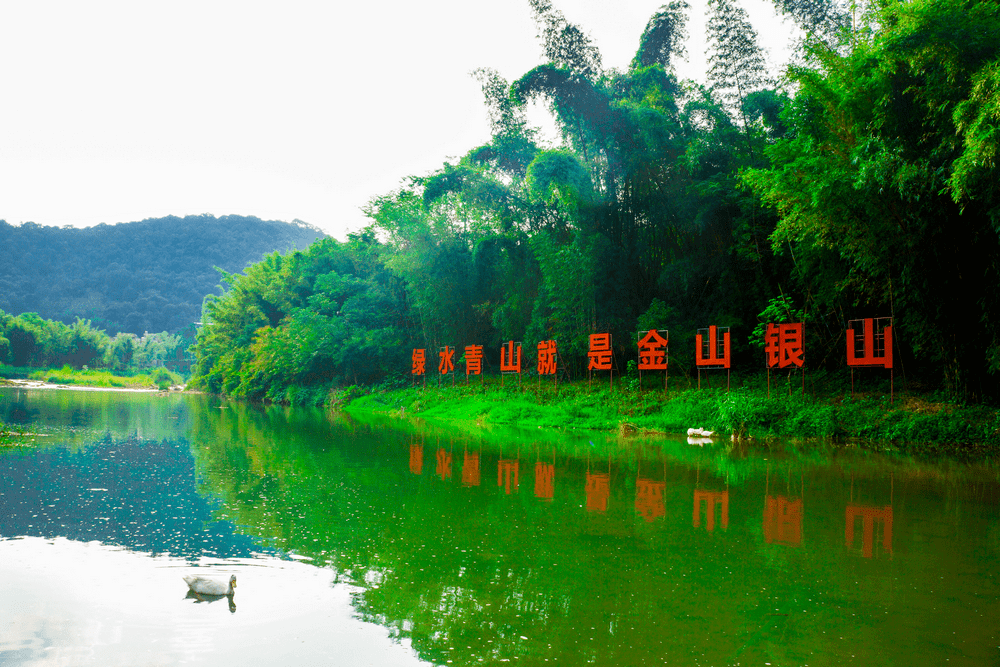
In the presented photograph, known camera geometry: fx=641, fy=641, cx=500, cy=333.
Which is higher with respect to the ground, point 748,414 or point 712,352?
point 712,352

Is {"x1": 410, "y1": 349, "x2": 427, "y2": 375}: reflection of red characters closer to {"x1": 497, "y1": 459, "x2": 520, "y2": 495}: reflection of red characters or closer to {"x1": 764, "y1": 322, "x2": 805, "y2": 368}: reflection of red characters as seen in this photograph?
{"x1": 764, "y1": 322, "x2": 805, "y2": 368}: reflection of red characters

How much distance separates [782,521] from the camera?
477 cm

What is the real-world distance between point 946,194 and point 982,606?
6520mm

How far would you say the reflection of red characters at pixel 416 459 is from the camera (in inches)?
288

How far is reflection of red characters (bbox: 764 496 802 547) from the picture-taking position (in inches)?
167

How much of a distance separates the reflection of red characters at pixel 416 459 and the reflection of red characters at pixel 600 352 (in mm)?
5028

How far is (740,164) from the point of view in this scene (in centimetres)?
1286

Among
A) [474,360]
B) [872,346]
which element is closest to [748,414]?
[872,346]

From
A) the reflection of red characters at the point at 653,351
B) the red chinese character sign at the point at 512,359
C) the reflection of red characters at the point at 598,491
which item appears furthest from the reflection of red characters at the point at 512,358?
the reflection of red characters at the point at 598,491

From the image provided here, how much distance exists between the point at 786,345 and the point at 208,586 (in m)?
9.92

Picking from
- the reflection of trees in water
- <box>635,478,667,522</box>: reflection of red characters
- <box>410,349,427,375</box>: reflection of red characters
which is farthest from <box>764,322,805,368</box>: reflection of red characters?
<box>410,349,427,375</box>: reflection of red characters

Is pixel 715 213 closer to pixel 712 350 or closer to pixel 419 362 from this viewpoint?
pixel 712 350

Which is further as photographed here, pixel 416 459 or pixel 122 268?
pixel 122 268

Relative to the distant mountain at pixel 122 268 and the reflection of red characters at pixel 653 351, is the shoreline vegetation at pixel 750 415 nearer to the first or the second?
the reflection of red characters at pixel 653 351
